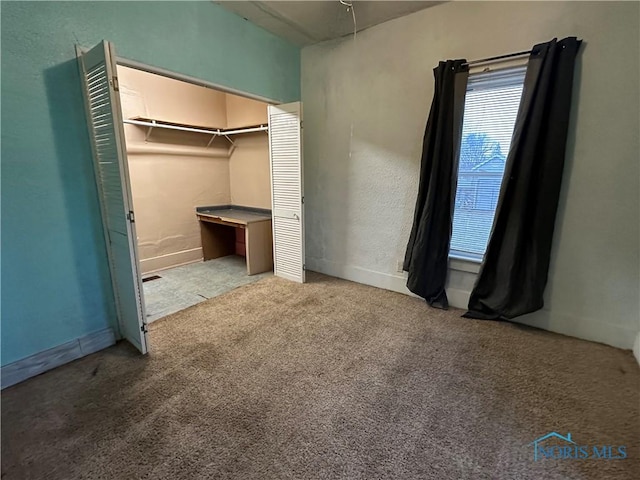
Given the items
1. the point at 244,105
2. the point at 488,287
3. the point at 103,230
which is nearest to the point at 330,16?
the point at 244,105

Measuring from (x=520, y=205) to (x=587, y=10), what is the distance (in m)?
1.35

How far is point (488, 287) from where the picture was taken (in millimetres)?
2520

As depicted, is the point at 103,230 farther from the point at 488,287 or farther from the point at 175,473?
the point at 488,287

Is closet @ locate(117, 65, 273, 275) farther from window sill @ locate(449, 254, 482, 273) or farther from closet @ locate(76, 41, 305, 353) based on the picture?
window sill @ locate(449, 254, 482, 273)

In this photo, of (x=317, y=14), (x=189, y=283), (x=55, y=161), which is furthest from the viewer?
(x=189, y=283)

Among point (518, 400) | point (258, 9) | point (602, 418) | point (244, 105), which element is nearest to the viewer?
point (602, 418)

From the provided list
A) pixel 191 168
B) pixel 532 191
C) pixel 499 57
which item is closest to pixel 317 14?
pixel 499 57

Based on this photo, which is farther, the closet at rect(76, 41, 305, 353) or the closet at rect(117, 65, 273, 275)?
the closet at rect(117, 65, 273, 275)

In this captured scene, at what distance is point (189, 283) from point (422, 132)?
3000mm

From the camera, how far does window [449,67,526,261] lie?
2355 mm

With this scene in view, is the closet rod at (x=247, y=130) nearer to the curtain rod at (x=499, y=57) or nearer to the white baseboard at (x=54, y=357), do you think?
the curtain rod at (x=499, y=57)

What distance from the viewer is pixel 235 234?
15.0ft

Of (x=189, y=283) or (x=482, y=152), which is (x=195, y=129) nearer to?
(x=189, y=283)

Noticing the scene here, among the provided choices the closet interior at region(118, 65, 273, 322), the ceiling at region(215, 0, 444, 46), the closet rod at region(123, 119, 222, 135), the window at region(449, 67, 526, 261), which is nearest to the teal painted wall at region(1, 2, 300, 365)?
the ceiling at region(215, 0, 444, 46)
